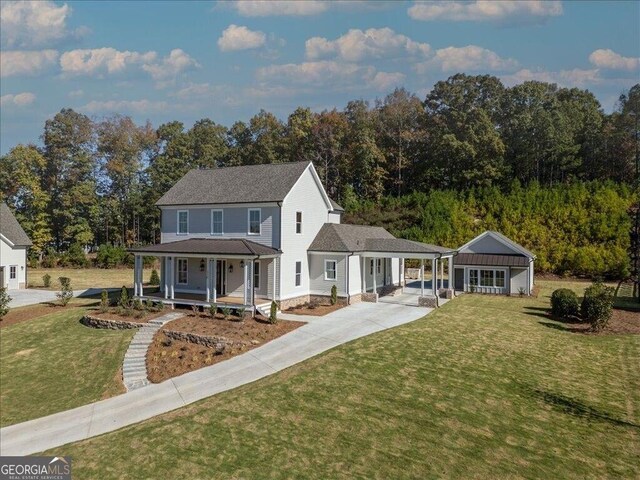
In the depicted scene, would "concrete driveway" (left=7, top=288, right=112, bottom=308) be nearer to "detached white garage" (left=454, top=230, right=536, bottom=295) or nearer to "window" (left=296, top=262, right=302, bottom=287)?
"window" (left=296, top=262, right=302, bottom=287)

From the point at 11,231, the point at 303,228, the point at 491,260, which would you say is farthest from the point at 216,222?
the point at 11,231

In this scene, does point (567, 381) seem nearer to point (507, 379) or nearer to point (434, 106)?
point (507, 379)

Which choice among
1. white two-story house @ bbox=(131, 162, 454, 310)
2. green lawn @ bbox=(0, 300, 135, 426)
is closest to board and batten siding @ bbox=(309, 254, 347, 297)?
white two-story house @ bbox=(131, 162, 454, 310)

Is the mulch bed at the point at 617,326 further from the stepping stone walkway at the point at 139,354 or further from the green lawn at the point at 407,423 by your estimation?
the stepping stone walkway at the point at 139,354

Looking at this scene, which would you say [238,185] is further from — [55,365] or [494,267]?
[494,267]

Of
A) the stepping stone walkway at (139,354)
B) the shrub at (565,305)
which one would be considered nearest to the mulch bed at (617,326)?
the shrub at (565,305)

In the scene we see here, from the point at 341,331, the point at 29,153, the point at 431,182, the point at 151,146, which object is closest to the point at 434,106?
the point at 431,182
